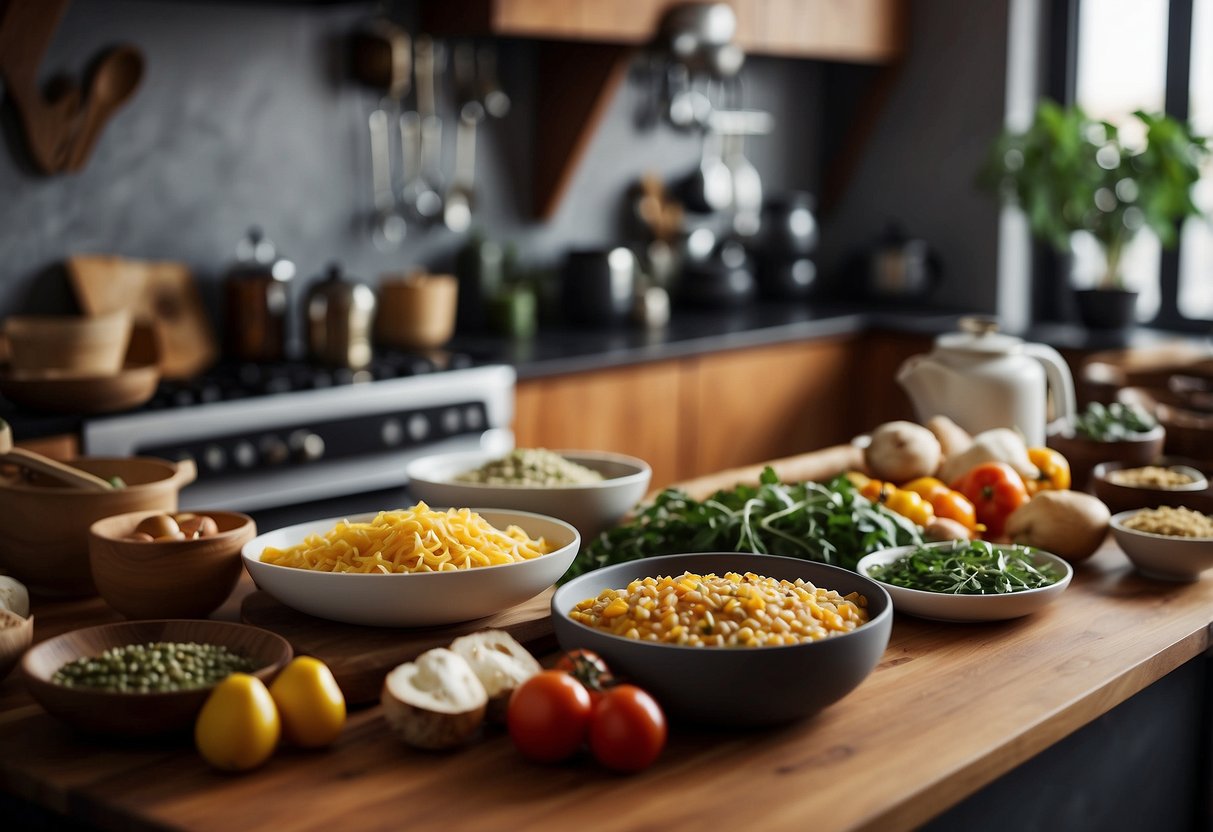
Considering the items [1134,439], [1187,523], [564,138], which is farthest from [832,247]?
[1187,523]

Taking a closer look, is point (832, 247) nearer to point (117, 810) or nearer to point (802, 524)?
point (802, 524)

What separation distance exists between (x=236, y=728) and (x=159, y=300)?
8.08 feet

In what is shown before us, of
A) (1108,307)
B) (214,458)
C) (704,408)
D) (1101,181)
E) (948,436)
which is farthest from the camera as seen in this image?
(1108,307)

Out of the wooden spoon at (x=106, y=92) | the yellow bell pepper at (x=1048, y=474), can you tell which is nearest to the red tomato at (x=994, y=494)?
the yellow bell pepper at (x=1048, y=474)

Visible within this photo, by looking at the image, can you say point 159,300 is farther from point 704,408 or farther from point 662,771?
point 662,771

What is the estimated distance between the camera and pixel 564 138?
4.21 metres

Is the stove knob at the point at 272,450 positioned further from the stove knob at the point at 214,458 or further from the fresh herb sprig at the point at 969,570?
the fresh herb sprig at the point at 969,570

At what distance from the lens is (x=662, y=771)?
3.96 feet

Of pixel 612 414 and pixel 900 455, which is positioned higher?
pixel 900 455

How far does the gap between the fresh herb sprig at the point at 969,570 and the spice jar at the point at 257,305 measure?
7.32 ft

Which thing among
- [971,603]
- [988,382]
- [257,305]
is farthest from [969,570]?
[257,305]

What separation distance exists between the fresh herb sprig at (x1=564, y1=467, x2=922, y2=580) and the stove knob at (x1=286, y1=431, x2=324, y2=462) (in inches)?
55.9

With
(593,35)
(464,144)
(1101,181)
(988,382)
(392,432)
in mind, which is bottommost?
(392,432)

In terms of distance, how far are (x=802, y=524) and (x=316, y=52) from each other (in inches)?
99.8
